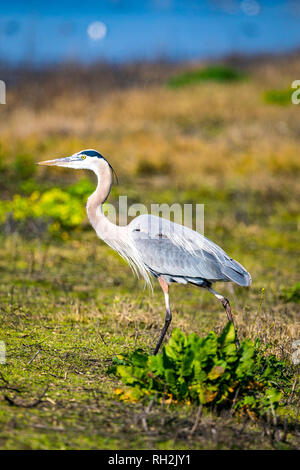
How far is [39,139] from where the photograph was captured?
16047mm

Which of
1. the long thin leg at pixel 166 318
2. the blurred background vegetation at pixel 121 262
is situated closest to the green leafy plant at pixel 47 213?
the blurred background vegetation at pixel 121 262

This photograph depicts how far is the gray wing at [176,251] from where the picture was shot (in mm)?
5246

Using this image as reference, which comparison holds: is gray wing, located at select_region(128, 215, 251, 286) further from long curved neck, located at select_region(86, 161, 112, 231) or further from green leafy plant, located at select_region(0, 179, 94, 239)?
green leafy plant, located at select_region(0, 179, 94, 239)

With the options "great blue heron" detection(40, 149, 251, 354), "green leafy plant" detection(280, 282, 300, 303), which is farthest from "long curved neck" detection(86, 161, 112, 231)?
"green leafy plant" detection(280, 282, 300, 303)

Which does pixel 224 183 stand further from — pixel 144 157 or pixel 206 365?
pixel 206 365

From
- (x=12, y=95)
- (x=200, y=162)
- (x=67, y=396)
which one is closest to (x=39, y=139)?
(x=200, y=162)

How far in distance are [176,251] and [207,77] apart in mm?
28867

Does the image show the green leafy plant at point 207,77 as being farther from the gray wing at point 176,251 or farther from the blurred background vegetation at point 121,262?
the gray wing at point 176,251

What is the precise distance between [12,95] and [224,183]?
18180 millimetres

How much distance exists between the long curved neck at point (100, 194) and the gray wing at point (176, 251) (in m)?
0.29

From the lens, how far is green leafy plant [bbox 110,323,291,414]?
3.87 m

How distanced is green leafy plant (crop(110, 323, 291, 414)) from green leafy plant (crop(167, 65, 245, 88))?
28.2m

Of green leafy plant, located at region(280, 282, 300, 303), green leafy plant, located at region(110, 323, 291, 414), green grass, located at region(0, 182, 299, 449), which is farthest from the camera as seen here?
green leafy plant, located at region(280, 282, 300, 303)

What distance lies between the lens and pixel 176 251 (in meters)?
5.33
